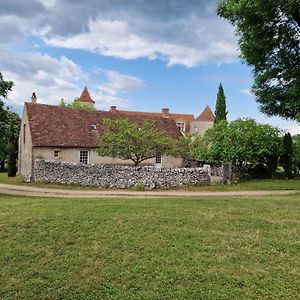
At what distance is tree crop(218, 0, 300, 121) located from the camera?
46.4 ft

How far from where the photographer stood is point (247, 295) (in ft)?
17.5

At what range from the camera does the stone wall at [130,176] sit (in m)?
21.4

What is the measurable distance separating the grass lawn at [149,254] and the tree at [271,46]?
28.8 feet

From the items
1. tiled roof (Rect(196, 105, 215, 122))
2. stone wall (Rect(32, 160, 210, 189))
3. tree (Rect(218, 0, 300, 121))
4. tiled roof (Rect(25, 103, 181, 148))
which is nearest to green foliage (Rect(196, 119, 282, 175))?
stone wall (Rect(32, 160, 210, 189))

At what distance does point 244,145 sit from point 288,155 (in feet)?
11.0

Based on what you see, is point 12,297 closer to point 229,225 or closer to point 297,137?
point 229,225

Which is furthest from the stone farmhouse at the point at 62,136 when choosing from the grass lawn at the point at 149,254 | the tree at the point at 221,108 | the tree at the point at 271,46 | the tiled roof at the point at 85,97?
the tiled roof at the point at 85,97

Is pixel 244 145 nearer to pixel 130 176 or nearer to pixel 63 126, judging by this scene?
pixel 130 176

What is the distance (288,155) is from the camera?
2500 cm

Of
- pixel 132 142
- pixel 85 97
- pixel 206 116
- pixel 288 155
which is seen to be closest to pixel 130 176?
pixel 132 142

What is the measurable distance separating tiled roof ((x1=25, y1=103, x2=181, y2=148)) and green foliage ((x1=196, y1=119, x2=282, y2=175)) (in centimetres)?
1013

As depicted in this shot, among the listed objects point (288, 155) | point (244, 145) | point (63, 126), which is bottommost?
point (288, 155)

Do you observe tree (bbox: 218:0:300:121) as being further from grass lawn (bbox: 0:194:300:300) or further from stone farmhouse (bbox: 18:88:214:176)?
stone farmhouse (bbox: 18:88:214:176)

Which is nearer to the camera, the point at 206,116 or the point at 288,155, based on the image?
the point at 288,155
